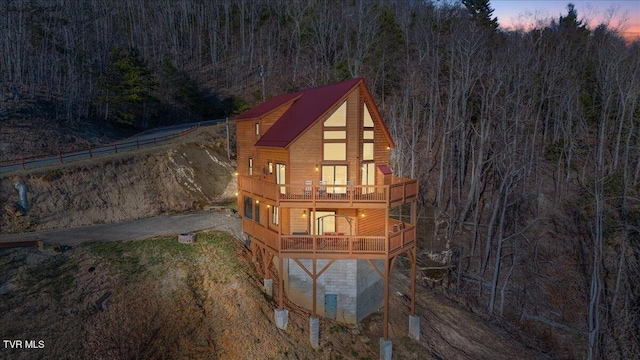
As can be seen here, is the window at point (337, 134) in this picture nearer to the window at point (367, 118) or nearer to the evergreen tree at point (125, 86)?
the window at point (367, 118)

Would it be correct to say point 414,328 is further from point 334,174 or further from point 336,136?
point 336,136

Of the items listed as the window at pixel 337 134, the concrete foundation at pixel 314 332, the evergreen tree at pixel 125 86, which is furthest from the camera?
the evergreen tree at pixel 125 86

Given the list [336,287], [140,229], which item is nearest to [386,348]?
[336,287]

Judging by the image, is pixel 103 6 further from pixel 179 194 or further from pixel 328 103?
pixel 328 103

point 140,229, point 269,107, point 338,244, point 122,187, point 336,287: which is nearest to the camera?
point 338,244

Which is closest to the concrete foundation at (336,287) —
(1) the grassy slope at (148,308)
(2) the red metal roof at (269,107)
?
(1) the grassy slope at (148,308)
